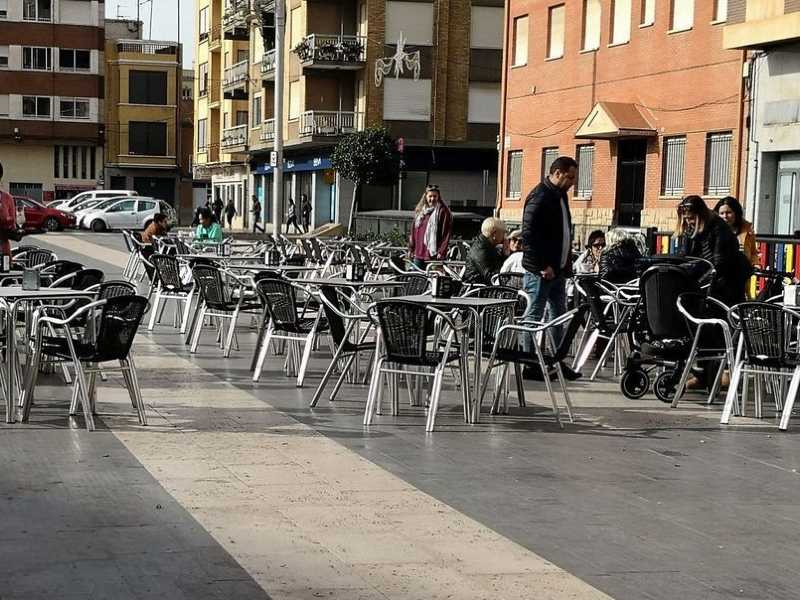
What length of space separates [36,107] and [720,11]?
194ft

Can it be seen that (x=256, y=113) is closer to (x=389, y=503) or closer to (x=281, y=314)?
(x=281, y=314)

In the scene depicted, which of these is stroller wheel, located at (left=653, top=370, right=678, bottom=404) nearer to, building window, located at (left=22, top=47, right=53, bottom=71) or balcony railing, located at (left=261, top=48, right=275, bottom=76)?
balcony railing, located at (left=261, top=48, right=275, bottom=76)

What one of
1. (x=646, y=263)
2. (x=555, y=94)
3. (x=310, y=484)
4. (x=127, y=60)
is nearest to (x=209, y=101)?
(x=127, y=60)

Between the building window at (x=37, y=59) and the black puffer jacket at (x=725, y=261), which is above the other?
the building window at (x=37, y=59)

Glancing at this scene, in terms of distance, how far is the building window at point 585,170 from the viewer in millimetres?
33875

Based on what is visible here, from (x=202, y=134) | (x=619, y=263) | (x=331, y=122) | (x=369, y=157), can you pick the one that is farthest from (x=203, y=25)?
(x=619, y=263)

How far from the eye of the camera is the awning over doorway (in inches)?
1217

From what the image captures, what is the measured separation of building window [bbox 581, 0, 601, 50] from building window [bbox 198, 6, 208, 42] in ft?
161

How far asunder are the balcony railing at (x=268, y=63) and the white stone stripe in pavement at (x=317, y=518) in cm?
5218

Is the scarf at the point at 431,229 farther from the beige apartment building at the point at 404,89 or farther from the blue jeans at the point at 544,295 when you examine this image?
the beige apartment building at the point at 404,89

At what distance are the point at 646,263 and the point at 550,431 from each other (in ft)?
17.3

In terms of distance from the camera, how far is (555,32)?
35.9 m

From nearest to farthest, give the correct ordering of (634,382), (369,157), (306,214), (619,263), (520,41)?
(634,382)
(619,263)
(520,41)
(369,157)
(306,214)

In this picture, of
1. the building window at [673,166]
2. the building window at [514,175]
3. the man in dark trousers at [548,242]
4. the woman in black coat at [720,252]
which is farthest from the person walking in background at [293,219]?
the woman in black coat at [720,252]
